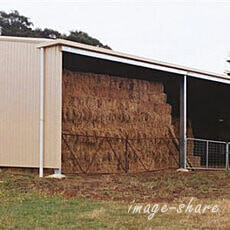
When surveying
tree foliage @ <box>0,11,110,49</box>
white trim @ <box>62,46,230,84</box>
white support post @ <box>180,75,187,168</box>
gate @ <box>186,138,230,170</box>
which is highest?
tree foliage @ <box>0,11,110,49</box>

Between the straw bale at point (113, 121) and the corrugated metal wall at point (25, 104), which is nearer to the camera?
the corrugated metal wall at point (25, 104)

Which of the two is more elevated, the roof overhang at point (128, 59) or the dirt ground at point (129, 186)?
the roof overhang at point (128, 59)

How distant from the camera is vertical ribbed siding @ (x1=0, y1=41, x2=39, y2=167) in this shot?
12.7 meters

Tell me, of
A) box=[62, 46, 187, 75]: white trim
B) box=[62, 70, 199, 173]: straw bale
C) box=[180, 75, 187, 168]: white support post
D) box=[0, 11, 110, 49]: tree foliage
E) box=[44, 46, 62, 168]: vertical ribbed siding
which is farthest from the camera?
box=[0, 11, 110, 49]: tree foliage

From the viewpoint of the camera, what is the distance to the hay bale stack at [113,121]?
45.0 feet

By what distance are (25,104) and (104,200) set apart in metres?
5.04

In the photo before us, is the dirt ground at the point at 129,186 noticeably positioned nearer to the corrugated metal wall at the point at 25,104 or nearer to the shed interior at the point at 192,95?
the corrugated metal wall at the point at 25,104

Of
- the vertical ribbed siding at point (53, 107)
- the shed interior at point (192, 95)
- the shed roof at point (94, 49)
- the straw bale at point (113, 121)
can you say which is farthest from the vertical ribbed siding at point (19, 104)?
the shed interior at point (192, 95)

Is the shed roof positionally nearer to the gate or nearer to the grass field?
the gate

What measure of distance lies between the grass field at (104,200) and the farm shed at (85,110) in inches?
37.7

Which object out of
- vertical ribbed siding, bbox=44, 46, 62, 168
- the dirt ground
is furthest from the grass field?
vertical ribbed siding, bbox=44, 46, 62, 168

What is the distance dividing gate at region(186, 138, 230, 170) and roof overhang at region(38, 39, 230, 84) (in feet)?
7.31

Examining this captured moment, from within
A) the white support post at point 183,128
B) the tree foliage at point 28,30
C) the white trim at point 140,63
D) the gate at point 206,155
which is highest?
the tree foliage at point 28,30

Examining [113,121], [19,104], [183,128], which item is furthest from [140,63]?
[19,104]
